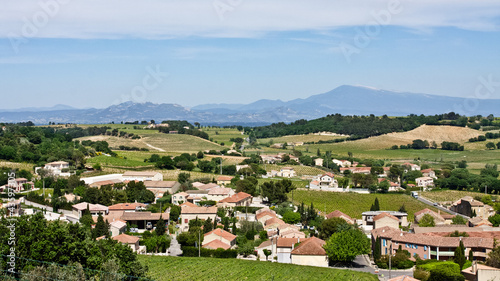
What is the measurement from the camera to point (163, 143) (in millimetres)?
90688

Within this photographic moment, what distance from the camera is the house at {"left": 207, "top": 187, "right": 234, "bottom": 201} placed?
1923 inches

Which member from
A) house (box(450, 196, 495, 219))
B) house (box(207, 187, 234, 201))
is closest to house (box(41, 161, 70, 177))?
house (box(207, 187, 234, 201))

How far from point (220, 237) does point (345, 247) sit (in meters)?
7.74

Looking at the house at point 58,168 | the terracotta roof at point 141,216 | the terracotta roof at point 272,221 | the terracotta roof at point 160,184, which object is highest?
the house at point 58,168

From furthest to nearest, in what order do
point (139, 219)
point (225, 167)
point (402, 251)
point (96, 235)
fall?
1. point (225, 167)
2. point (139, 219)
3. point (96, 235)
4. point (402, 251)

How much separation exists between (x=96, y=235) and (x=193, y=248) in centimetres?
600

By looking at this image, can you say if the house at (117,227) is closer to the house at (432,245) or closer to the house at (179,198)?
the house at (179,198)

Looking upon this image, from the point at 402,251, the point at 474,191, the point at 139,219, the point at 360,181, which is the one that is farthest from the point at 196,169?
the point at 402,251

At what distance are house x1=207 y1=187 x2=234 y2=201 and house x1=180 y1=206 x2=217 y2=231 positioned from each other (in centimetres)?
676

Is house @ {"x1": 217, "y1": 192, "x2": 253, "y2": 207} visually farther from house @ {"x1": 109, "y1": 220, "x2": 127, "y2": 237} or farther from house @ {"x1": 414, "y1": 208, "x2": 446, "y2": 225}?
house @ {"x1": 414, "y1": 208, "x2": 446, "y2": 225}

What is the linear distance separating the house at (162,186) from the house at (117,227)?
12.1 meters

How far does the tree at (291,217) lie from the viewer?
4168 cm

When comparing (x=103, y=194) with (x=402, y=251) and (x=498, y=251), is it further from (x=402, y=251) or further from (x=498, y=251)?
(x=498, y=251)

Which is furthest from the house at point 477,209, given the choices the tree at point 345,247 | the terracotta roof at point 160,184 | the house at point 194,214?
the terracotta roof at point 160,184
